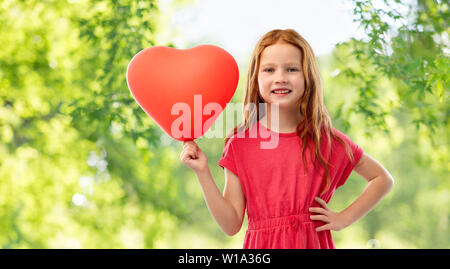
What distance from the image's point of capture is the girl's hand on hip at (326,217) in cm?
143

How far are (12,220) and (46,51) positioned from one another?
1730 mm

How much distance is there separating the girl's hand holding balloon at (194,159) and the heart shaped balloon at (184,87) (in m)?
0.05

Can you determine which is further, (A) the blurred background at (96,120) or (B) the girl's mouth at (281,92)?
(A) the blurred background at (96,120)

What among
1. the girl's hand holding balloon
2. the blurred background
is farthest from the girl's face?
Result: the blurred background

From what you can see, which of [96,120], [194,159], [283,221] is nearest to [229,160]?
[194,159]

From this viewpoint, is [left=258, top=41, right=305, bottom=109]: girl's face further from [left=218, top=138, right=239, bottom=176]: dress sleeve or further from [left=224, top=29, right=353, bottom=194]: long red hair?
[left=218, top=138, right=239, bottom=176]: dress sleeve

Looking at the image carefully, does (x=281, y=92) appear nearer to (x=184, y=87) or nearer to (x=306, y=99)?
(x=306, y=99)

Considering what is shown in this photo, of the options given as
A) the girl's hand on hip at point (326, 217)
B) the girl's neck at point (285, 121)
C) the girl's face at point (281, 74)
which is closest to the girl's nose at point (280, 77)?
the girl's face at point (281, 74)

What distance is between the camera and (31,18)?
445cm

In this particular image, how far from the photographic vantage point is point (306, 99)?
148 cm

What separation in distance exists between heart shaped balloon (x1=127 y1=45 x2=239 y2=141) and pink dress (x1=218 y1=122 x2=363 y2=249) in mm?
146

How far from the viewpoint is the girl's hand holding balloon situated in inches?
54.2

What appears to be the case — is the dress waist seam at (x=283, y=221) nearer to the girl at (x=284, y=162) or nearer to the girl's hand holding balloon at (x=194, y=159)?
the girl at (x=284, y=162)
